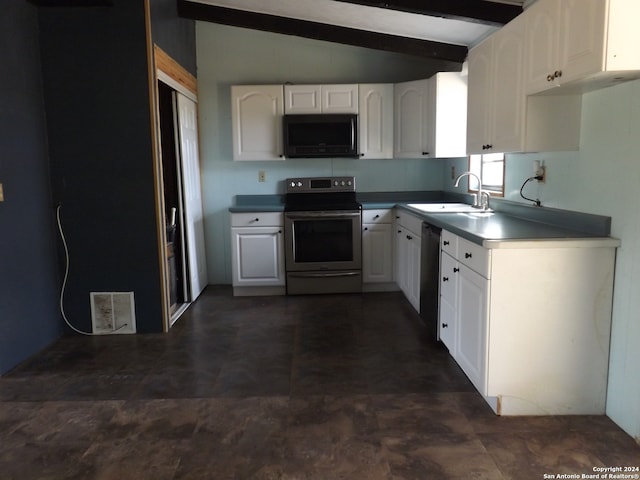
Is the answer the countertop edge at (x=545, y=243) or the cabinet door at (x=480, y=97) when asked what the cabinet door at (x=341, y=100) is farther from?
the countertop edge at (x=545, y=243)

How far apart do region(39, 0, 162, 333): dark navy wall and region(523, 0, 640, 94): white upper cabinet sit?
2500mm

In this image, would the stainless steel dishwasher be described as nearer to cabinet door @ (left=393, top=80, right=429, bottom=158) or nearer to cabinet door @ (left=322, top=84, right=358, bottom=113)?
cabinet door @ (left=393, top=80, right=429, bottom=158)

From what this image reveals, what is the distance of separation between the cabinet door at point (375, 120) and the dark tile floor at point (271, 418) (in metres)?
2.01

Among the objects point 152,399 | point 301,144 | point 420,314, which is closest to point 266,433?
point 152,399

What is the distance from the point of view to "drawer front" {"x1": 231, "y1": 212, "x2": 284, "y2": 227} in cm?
446

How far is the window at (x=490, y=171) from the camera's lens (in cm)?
353

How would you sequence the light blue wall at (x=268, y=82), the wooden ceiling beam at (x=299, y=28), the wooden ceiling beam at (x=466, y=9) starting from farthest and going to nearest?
the light blue wall at (x=268, y=82) < the wooden ceiling beam at (x=299, y=28) < the wooden ceiling beam at (x=466, y=9)

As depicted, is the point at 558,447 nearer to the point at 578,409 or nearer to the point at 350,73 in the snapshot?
the point at 578,409

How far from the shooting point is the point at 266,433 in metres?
2.16

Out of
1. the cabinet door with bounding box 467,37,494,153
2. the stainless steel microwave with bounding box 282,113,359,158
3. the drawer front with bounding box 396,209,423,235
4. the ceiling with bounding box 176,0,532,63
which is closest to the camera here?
the cabinet door with bounding box 467,37,494,153

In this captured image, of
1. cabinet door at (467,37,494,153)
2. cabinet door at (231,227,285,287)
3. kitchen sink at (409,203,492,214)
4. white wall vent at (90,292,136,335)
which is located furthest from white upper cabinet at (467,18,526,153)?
white wall vent at (90,292,136,335)

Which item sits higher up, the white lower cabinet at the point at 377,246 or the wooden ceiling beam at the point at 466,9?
the wooden ceiling beam at the point at 466,9

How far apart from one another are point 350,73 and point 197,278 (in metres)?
2.59

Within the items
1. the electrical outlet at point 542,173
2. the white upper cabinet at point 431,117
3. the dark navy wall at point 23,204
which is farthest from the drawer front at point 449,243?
the dark navy wall at point 23,204
